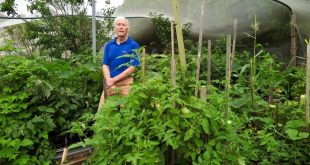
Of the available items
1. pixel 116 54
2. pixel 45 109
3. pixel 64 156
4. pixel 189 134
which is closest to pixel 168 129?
pixel 189 134

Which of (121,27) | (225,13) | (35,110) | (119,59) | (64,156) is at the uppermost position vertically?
(225,13)

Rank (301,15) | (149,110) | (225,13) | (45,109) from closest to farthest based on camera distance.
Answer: (149,110), (45,109), (301,15), (225,13)

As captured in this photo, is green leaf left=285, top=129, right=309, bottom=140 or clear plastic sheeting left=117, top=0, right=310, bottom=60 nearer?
green leaf left=285, top=129, right=309, bottom=140

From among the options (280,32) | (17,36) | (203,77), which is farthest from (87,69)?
(17,36)

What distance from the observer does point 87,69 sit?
3.78m

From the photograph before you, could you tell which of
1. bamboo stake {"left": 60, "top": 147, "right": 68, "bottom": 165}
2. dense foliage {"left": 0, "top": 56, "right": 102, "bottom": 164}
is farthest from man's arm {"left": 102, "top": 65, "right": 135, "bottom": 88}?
bamboo stake {"left": 60, "top": 147, "right": 68, "bottom": 165}

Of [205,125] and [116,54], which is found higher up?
[116,54]

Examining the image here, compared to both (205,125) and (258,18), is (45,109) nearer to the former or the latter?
(205,125)

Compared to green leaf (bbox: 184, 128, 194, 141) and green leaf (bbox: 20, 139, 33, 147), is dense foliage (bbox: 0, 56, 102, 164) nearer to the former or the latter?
green leaf (bbox: 20, 139, 33, 147)

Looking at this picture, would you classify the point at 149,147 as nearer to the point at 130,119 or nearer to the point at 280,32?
the point at 130,119

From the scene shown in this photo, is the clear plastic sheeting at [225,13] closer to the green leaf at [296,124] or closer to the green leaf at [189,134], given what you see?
the green leaf at [296,124]

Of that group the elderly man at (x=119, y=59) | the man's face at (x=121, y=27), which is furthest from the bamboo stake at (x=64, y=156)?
the man's face at (x=121, y=27)

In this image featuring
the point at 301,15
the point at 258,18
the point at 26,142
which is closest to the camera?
the point at 26,142

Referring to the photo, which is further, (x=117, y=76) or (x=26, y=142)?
(x=117, y=76)
